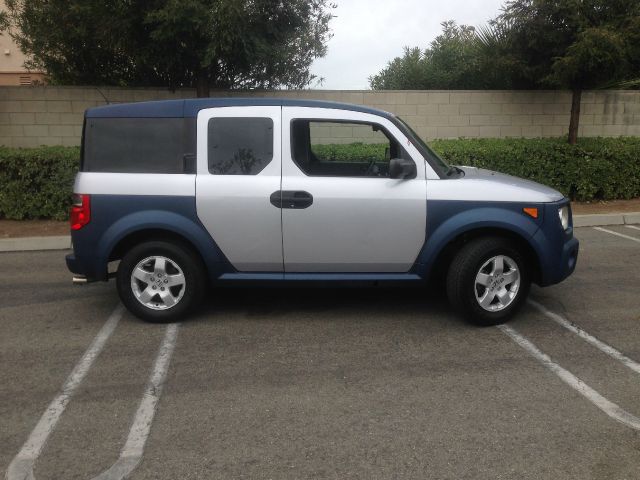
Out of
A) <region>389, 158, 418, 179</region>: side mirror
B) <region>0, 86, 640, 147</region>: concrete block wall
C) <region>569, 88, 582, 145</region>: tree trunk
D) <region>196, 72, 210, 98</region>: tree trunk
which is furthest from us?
<region>569, 88, 582, 145</region>: tree trunk

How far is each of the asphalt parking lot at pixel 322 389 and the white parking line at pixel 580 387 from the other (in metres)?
0.01

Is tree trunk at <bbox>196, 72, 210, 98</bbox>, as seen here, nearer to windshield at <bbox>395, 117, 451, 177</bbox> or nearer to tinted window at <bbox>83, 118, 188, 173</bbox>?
tinted window at <bbox>83, 118, 188, 173</bbox>

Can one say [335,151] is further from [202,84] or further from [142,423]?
[202,84]

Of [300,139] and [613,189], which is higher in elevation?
[300,139]

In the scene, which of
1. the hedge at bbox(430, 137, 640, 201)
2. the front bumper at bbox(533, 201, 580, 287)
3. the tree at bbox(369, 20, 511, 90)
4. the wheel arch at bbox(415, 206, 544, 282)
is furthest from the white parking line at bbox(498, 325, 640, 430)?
the tree at bbox(369, 20, 511, 90)

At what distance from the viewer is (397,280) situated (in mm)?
5457

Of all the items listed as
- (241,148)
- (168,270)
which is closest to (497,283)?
(241,148)

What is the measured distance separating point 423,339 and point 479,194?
4.19 feet

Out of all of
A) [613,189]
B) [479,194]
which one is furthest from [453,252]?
[613,189]

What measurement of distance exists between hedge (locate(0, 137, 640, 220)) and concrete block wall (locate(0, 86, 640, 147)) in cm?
151

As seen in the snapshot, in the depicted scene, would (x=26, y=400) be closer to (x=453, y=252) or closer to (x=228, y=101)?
(x=228, y=101)

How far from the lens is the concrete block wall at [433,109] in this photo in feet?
40.7

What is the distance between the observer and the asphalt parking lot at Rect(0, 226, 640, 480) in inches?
134

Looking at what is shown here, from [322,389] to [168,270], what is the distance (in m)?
1.89
